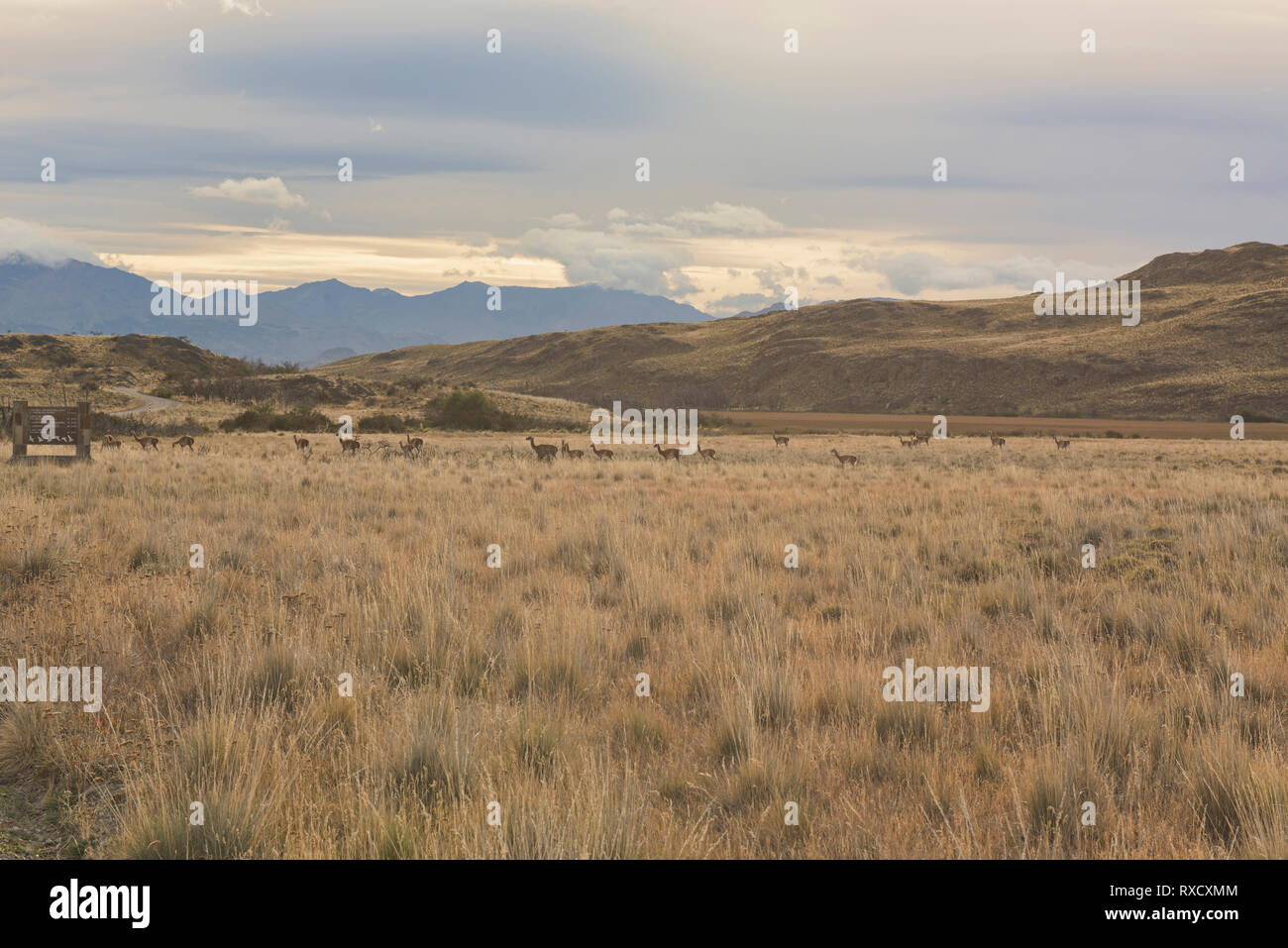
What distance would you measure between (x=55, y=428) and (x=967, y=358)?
114529 mm

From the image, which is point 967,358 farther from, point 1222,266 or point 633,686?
point 633,686

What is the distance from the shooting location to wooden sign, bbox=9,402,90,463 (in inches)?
782

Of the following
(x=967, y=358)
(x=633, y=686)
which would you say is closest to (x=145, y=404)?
(x=633, y=686)

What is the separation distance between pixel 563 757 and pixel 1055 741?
102 inches

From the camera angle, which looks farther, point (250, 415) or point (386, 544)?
point (250, 415)

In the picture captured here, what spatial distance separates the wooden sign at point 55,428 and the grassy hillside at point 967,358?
79.0 m

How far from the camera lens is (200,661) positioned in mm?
5711

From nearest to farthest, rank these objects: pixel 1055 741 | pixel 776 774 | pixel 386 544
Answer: pixel 776 774 → pixel 1055 741 → pixel 386 544

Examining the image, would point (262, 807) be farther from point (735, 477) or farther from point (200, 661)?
point (735, 477)

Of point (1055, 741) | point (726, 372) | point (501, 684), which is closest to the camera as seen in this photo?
point (1055, 741)

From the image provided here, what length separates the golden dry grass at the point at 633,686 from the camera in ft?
11.5

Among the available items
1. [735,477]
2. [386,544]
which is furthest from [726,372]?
[386,544]

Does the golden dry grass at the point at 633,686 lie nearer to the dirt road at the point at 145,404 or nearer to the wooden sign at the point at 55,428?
the wooden sign at the point at 55,428

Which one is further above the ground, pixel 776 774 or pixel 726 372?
pixel 726 372
